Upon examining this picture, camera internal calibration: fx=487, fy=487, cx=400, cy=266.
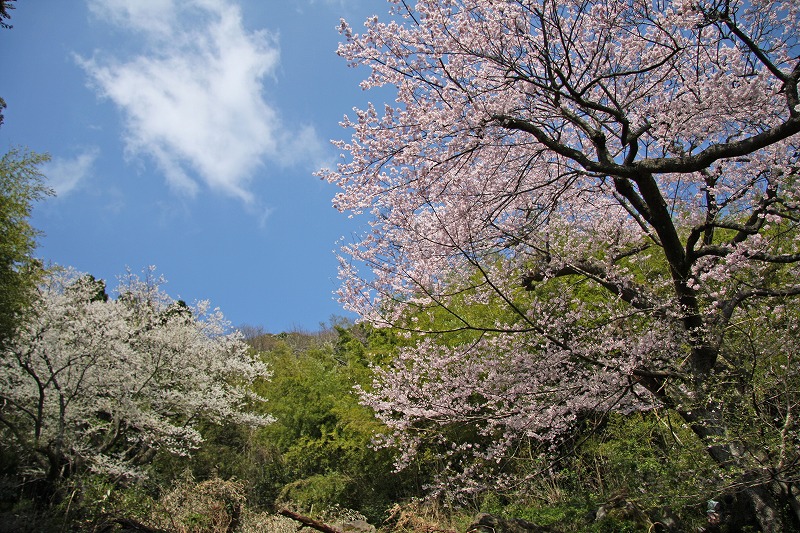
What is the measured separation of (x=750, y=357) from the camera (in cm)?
457

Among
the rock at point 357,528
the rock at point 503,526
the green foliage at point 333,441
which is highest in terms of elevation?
the green foliage at point 333,441

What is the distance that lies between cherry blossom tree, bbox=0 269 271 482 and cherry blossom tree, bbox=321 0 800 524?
27.1ft

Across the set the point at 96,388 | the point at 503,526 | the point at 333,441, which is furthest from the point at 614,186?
the point at 96,388

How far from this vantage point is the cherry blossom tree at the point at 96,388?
1058cm

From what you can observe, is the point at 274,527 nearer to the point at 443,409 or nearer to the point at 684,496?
the point at 443,409

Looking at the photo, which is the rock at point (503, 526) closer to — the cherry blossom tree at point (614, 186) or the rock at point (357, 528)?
the cherry blossom tree at point (614, 186)

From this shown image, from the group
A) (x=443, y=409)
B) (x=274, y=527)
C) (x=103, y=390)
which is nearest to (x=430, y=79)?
(x=443, y=409)

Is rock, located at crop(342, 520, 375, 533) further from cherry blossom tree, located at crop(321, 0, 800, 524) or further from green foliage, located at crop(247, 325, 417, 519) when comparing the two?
cherry blossom tree, located at crop(321, 0, 800, 524)

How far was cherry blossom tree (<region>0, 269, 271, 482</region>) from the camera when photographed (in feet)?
34.7

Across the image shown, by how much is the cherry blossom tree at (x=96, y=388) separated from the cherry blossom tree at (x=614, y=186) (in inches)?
325

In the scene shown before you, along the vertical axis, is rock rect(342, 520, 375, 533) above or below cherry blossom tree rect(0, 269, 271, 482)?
below

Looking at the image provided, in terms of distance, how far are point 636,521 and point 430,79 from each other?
561cm

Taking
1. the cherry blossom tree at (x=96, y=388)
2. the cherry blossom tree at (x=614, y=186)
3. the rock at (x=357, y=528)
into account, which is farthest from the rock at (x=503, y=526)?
the cherry blossom tree at (x=96, y=388)

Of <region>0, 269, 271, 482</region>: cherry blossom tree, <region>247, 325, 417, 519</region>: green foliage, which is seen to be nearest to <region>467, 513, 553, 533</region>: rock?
<region>247, 325, 417, 519</region>: green foliage
